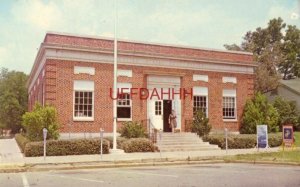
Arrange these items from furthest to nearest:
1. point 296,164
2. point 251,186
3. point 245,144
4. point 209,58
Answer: point 209,58
point 245,144
point 296,164
point 251,186

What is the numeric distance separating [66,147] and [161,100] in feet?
30.4

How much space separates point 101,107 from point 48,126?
4.66 metres

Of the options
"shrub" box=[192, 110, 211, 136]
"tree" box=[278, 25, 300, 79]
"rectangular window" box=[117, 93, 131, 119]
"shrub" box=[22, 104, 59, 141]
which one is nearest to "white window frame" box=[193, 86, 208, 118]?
"shrub" box=[192, 110, 211, 136]

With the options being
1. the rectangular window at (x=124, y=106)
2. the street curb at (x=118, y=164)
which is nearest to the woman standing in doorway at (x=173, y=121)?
the rectangular window at (x=124, y=106)

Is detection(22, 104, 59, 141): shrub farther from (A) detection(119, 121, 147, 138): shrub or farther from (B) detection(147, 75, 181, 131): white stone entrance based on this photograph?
(B) detection(147, 75, 181, 131): white stone entrance

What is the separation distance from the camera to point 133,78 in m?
26.5

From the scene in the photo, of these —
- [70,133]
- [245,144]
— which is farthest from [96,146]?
[245,144]

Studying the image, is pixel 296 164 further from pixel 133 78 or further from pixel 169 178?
pixel 133 78

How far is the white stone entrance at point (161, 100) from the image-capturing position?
1071 inches

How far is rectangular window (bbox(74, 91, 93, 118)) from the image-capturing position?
82.1 feet

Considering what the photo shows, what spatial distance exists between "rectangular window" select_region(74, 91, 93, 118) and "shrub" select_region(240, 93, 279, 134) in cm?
1106

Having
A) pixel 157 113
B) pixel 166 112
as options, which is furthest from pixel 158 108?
pixel 166 112

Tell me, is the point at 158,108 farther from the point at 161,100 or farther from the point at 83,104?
the point at 83,104

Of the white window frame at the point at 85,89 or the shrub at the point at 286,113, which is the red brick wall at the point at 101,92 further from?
the shrub at the point at 286,113
